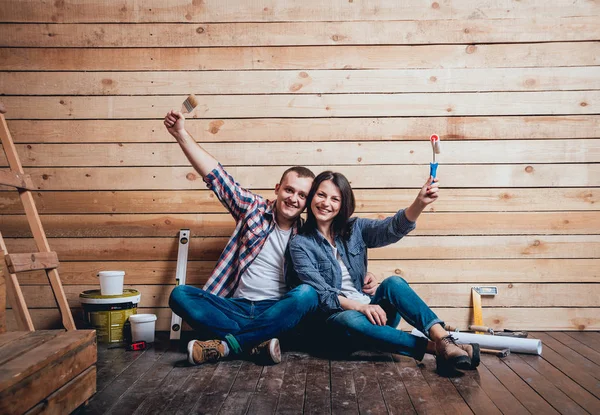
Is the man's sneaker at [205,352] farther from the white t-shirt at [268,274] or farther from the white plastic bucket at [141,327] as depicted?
the white plastic bucket at [141,327]

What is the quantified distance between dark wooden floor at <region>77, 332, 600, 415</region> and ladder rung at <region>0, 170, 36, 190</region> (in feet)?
2.75

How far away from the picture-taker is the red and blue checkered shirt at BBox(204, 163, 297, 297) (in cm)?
260

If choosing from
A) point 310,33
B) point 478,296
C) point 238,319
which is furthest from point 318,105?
point 478,296

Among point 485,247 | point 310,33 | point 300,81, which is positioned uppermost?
point 310,33

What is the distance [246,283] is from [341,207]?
0.58m

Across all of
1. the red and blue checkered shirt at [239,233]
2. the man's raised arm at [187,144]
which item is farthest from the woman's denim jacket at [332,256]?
the man's raised arm at [187,144]

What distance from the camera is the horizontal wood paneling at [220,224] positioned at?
2971 millimetres

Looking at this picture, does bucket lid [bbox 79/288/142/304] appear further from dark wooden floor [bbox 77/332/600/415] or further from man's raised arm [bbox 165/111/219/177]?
man's raised arm [bbox 165/111/219/177]

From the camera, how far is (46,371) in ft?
4.68

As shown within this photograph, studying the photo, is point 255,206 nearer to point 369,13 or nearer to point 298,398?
point 298,398

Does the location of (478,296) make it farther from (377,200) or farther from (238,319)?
(238,319)

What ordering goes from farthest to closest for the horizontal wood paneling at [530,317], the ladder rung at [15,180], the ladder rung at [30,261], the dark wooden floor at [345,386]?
the horizontal wood paneling at [530,317] < the ladder rung at [15,180] < the ladder rung at [30,261] < the dark wooden floor at [345,386]

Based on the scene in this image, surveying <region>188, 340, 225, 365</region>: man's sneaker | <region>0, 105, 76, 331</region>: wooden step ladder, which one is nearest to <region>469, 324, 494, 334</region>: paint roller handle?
<region>188, 340, 225, 365</region>: man's sneaker

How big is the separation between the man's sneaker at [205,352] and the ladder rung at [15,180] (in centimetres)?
103
